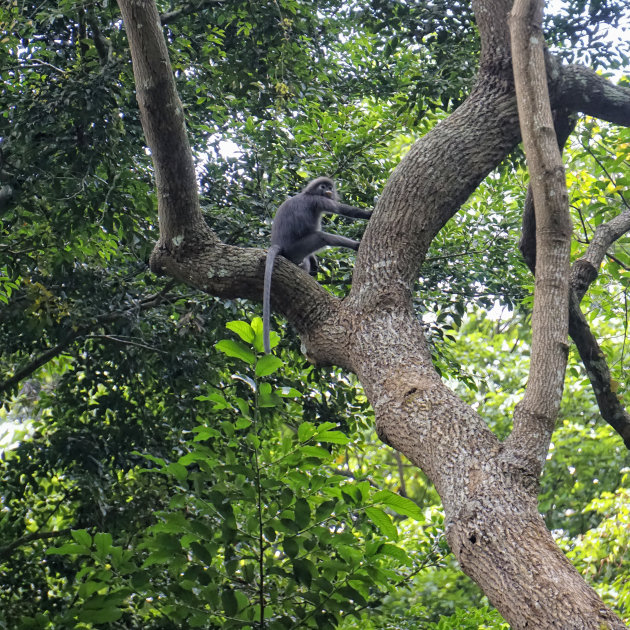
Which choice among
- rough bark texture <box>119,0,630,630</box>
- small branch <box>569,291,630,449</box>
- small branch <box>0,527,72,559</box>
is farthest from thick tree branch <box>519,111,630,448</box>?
small branch <box>0,527,72,559</box>

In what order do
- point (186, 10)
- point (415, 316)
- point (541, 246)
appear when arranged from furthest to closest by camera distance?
point (186, 10), point (415, 316), point (541, 246)

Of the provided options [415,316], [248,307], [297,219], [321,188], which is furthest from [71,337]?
[415,316]

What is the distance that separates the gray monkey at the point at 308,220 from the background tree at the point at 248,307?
0.38m

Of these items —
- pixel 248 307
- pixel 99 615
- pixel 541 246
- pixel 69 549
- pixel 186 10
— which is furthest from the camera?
pixel 186 10

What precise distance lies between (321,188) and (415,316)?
2266 millimetres

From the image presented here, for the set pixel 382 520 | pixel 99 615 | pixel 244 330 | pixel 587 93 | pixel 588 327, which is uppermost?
pixel 587 93

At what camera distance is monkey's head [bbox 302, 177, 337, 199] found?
5223mm

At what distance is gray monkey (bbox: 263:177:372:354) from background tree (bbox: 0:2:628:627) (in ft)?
1.25

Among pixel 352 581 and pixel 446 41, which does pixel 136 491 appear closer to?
pixel 352 581

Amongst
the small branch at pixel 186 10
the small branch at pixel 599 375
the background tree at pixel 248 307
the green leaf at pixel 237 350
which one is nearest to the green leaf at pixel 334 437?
the background tree at pixel 248 307

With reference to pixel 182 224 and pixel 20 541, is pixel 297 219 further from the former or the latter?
pixel 20 541

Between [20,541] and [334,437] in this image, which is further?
[20,541]

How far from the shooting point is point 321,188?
5.24 m

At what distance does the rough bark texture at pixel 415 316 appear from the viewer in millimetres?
2094
